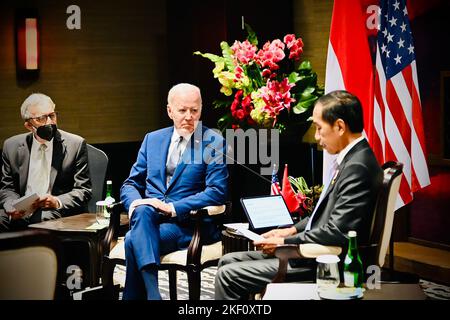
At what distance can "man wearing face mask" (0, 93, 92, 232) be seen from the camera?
17.9 feet

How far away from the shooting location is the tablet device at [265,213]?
4480 millimetres

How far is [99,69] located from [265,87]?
2.84m

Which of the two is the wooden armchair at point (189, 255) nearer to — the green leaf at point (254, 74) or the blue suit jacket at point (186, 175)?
the blue suit jacket at point (186, 175)

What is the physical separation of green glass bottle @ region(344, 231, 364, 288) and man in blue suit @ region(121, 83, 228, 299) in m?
1.51

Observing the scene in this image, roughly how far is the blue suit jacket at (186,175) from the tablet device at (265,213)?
62 cm

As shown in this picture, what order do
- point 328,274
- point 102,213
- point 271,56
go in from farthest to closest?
point 271,56 → point 102,213 → point 328,274

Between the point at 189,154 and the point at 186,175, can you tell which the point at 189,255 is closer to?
the point at 186,175

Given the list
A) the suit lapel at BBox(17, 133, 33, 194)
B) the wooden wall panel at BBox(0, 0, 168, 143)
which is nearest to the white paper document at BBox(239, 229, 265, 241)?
the suit lapel at BBox(17, 133, 33, 194)

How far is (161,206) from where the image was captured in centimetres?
502

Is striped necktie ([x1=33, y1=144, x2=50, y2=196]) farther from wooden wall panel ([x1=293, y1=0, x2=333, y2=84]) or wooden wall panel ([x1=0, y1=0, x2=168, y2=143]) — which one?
wooden wall panel ([x1=293, y1=0, x2=333, y2=84])

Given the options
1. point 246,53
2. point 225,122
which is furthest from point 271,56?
point 225,122

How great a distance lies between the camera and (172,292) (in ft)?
17.3

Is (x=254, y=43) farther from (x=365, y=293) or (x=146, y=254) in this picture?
(x=365, y=293)

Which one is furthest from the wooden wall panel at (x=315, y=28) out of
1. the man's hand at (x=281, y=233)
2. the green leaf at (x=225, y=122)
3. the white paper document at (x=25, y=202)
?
the white paper document at (x=25, y=202)
